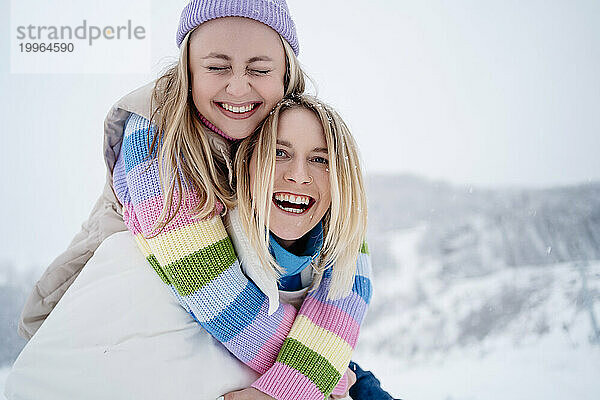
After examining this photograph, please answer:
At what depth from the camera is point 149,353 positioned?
3.29 feet

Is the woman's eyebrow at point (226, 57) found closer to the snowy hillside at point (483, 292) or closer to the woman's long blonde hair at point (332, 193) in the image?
the woman's long blonde hair at point (332, 193)

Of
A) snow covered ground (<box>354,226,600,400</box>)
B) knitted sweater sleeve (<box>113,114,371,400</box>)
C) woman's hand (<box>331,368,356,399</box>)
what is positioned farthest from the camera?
snow covered ground (<box>354,226,600,400</box>)

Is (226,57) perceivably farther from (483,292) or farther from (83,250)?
(483,292)

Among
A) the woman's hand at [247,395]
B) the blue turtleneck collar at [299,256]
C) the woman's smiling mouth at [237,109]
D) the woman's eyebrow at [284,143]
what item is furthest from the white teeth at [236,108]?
the woman's hand at [247,395]

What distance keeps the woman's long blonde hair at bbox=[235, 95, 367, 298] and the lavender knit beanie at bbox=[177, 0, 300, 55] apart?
0.14 metres

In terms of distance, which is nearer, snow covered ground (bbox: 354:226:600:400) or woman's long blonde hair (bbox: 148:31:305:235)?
woman's long blonde hair (bbox: 148:31:305:235)

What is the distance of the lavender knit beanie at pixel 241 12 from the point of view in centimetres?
104

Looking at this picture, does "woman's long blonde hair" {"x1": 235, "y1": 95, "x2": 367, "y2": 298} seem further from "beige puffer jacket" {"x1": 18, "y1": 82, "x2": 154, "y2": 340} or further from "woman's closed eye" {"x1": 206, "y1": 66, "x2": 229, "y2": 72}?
"beige puffer jacket" {"x1": 18, "y1": 82, "x2": 154, "y2": 340}

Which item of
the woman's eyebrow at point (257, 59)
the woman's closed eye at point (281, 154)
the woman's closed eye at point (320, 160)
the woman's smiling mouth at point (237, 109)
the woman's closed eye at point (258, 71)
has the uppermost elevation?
the woman's eyebrow at point (257, 59)

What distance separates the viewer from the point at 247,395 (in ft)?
3.24

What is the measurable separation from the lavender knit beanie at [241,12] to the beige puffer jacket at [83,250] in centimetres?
18

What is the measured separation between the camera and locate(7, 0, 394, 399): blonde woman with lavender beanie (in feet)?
3.22

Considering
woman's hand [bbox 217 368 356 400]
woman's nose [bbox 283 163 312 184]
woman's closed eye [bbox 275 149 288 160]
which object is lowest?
woman's hand [bbox 217 368 356 400]

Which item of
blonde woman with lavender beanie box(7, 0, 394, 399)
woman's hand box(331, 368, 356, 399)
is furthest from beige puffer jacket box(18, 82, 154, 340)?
woman's hand box(331, 368, 356, 399)
